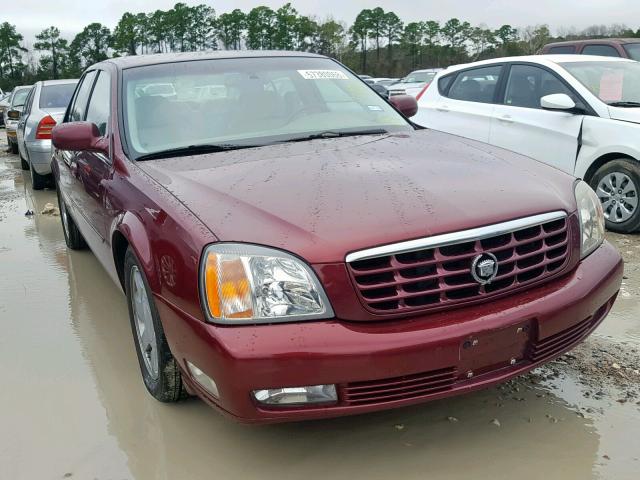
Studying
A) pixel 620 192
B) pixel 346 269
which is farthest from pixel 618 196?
pixel 346 269

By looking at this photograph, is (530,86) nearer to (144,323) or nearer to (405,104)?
(405,104)

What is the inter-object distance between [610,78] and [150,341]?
4.92 m

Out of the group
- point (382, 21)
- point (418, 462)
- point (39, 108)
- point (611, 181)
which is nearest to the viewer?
point (418, 462)

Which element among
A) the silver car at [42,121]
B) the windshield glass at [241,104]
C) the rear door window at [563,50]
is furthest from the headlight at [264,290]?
the rear door window at [563,50]

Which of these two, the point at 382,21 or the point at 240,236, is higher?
the point at 382,21

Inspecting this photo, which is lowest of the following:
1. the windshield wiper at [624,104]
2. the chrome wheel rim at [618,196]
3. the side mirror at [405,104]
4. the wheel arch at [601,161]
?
the chrome wheel rim at [618,196]

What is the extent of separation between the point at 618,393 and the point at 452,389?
108cm

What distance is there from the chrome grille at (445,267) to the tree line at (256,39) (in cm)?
5476

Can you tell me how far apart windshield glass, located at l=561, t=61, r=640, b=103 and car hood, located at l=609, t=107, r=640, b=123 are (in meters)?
0.20

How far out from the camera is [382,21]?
63.8 m

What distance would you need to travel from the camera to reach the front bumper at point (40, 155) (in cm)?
811

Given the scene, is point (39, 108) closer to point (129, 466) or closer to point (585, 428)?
point (129, 466)

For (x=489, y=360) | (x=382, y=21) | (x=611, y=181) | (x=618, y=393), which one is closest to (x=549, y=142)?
(x=611, y=181)

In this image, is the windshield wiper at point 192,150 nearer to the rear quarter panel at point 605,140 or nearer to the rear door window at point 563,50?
the rear quarter panel at point 605,140
